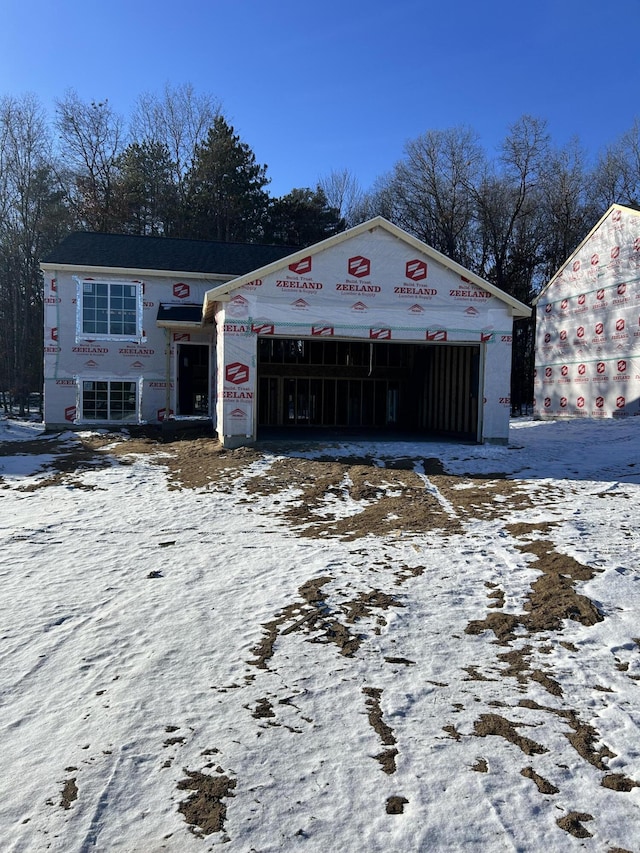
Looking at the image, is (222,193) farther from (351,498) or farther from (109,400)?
(351,498)

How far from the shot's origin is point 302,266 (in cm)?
1380

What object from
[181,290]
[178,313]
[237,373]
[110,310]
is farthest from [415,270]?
[110,310]

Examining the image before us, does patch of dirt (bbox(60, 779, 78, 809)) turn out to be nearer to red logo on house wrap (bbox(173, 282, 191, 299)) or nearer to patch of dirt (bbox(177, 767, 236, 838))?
patch of dirt (bbox(177, 767, 236, 838))

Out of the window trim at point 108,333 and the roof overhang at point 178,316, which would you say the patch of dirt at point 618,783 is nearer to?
the roof overhang at point 178,316

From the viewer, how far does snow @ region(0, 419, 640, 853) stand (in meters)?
2.56

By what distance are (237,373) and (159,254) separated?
920 cm

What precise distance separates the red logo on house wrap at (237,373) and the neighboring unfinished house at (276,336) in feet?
0.08

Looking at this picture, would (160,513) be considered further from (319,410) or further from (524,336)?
(524,336)

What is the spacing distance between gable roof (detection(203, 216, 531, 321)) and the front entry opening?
5190mm

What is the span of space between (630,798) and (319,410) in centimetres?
1944

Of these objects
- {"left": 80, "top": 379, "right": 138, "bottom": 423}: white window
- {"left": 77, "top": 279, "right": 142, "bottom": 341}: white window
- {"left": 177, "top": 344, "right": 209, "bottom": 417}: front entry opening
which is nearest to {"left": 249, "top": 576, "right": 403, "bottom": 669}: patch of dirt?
{"left": 177, "top": 344, "right": 209, "bottom": 417}: front entry opening

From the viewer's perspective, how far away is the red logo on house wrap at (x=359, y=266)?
14.0m

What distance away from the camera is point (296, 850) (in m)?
2.40

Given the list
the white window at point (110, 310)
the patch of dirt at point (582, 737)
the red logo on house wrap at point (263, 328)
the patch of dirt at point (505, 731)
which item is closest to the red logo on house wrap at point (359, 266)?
the red logo on house wrap at point (263, 328)
